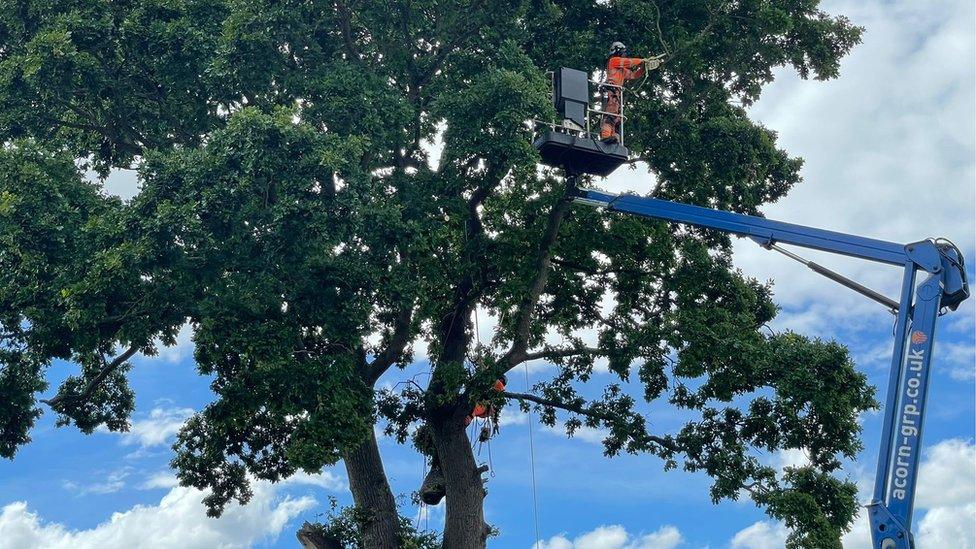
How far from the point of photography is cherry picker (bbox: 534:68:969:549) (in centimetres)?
1305

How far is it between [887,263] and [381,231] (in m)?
7.92

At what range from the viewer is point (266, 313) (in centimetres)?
1694

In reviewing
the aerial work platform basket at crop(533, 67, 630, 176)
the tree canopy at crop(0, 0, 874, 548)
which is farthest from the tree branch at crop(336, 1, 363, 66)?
the aerial work platform basket at crop(533, 67, 630, 176)

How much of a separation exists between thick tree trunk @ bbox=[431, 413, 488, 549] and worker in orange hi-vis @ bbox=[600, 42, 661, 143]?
22.2 feet

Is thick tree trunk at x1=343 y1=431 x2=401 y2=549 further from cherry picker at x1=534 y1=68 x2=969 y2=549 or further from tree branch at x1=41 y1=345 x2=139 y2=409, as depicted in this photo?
cherry picker at x1=534 y1=68 x2=969 y2=549

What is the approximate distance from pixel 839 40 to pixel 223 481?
1613cm

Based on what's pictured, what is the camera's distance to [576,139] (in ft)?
50.5

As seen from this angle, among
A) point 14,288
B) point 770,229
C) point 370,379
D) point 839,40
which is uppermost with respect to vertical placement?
point 839,40

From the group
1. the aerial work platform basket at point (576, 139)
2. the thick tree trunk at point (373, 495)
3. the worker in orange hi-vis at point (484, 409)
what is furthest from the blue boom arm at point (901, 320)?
the thick tree trunk at point (373, 495)

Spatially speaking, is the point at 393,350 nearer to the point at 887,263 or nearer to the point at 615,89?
the point at 615,89

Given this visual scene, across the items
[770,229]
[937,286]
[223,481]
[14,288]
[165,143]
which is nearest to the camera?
[937,286]

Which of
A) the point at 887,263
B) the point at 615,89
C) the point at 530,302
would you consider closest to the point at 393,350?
the point at 530,302

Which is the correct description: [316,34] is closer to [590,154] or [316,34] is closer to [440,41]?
[440,41]

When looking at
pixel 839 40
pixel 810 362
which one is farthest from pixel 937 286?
pixel 839 40
